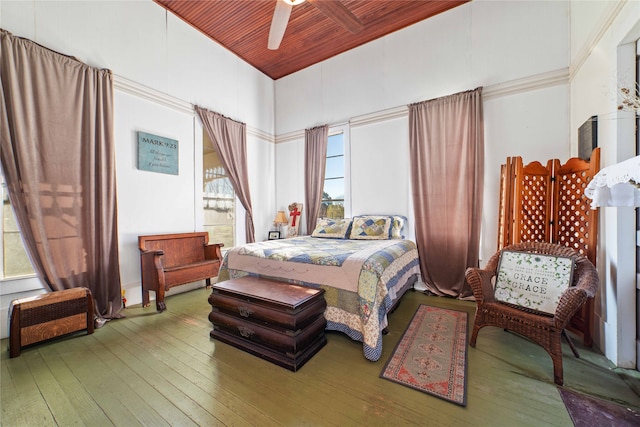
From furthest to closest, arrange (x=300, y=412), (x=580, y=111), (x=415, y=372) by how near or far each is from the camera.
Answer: (x=580, y=111), (x=415, y=372), (x=300, y=412)

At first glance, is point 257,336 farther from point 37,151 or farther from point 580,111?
point 580,111

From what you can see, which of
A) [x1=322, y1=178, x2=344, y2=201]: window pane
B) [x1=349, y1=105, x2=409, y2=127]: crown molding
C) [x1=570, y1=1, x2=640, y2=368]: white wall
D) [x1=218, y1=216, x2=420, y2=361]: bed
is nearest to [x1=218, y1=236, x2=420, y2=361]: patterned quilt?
[x1=218, y1=216, x2=420, y2=361]: bed

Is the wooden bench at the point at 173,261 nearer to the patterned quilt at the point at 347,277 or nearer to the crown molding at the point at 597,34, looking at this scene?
the patterned quilt at the point at 347,277

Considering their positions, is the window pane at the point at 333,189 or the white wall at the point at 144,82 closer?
the white wall at the point at 144,82

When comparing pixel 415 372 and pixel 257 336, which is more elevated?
pixel 257 336

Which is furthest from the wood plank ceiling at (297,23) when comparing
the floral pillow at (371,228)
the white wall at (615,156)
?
the floral pillow at (371,228)

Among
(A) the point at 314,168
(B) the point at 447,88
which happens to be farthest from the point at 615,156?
(A) the point at 314,168

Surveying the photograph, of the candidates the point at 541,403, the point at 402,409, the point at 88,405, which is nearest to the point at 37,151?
the point at 88,405

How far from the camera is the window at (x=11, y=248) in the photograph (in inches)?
91.4

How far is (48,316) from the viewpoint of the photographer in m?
2.12

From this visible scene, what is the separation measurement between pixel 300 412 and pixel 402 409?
558 mm

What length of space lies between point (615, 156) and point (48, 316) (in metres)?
4.56

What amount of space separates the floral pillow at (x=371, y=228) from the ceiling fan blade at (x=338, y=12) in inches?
91.4

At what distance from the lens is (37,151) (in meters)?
2.38
